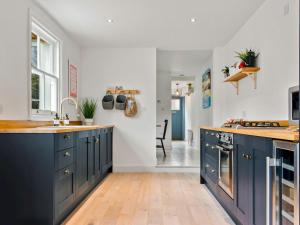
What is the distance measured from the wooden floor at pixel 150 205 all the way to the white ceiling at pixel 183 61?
267 centimetres

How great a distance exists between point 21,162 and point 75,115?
2.71m

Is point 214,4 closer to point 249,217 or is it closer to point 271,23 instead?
point 271,23

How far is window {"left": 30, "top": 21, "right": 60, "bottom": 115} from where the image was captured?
3.60 meters

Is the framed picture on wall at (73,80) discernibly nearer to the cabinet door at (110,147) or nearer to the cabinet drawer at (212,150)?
the cabinet door at (110,147)

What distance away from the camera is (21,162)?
233cm

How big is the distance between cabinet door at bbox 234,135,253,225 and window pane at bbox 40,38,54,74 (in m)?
2.83

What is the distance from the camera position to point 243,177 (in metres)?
2.27

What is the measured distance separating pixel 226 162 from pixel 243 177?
0.58 m

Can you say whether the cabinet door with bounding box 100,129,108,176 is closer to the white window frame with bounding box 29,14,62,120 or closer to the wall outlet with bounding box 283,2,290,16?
the white window frame with bounding box 29,14,62,120

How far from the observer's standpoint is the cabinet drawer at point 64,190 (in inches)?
95.0

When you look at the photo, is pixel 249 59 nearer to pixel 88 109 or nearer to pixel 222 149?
pixel 222 149

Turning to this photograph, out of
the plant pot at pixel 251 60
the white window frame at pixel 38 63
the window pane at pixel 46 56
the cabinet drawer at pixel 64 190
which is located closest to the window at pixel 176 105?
the white window frame at pixel 38 63

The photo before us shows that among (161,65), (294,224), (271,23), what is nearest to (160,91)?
(161,65)

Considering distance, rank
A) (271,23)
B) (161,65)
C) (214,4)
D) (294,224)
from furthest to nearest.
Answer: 1. (161,65)
2. (214,4)
3. (271,23)
4. (294,224)
